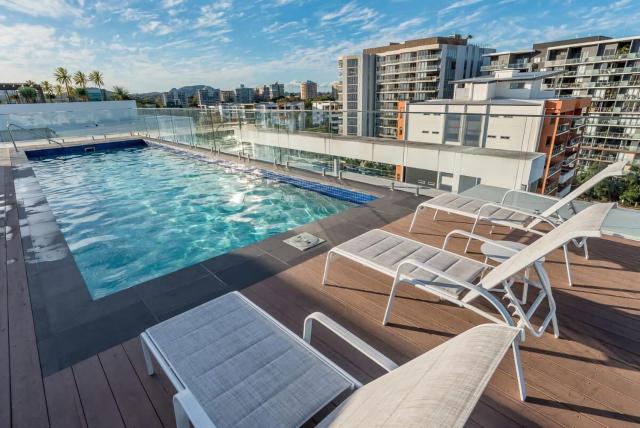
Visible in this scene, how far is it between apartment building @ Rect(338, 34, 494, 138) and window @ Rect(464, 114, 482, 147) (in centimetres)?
3867

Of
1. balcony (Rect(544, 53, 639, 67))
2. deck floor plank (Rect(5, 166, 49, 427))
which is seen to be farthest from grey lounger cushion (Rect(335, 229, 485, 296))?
balcony (Rect(544, 53, 639, 67))

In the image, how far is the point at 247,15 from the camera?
16.8m

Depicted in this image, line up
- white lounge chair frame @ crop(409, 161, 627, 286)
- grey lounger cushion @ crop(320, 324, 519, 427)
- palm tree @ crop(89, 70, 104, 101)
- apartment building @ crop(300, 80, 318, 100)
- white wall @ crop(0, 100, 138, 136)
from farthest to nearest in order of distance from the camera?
apartment building @ crop(300, 80, 318, 100) → palm tree @ crop(89, 70, 104, 101) → white wall @ crop(0, 100, 138, 136) → white lounge chair frame @ crop(409, 161, 627, 286) → grey lounger cushion @ crop(320, 324, 519, 427)

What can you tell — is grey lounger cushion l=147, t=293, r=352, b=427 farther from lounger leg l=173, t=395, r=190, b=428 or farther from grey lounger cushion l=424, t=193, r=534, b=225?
grey lounger cushion l=424, t=193, r=534, b=225

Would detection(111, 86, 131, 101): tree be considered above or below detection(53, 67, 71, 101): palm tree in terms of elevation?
below

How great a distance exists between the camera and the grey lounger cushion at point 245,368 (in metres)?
1.27

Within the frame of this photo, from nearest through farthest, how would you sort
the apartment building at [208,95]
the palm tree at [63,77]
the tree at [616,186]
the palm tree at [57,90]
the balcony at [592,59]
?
the tree at [616,186], the balcony at [592,59], the palm tree at [63,77], the palm tree at [57,90], the apartment building at [208,95]

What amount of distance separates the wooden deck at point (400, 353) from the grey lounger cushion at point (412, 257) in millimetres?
359

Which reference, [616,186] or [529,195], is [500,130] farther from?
[616,186]

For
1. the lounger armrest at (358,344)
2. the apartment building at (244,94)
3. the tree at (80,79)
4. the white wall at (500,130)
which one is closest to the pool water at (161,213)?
the white wall at (500,130)

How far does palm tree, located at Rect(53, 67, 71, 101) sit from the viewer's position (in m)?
37.1

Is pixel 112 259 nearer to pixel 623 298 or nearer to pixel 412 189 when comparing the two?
pixel 412 189

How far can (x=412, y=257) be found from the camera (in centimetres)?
246

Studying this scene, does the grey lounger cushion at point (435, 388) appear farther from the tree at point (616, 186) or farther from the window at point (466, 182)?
the window at point (466, 182)
